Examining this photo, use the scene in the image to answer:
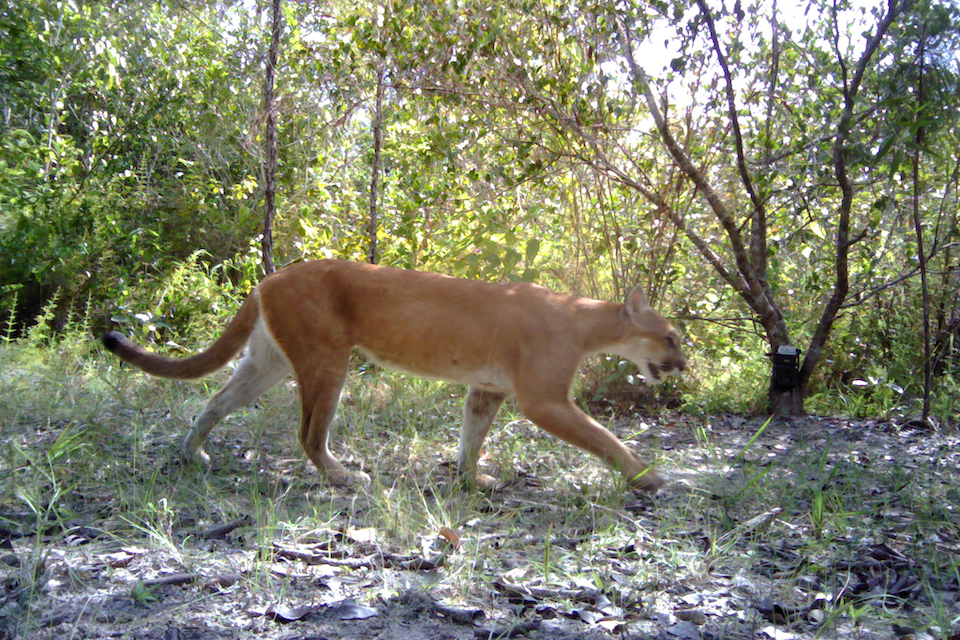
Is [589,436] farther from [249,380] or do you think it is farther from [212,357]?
[212,357]

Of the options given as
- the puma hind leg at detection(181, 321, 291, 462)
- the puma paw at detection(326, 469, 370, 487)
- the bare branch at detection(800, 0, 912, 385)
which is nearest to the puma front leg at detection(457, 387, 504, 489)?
the puma paw at detection(326, 469, 370, 487)

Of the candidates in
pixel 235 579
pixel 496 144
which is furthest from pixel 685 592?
pixel 496 144

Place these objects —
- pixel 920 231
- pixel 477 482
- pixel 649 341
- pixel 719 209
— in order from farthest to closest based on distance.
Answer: pixel 719 209 < pixel 920 231 < pixel 649 341 < pixel 477 482

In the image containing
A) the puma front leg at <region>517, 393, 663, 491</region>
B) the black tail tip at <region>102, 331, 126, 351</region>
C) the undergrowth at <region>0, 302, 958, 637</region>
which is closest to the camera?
the undergrowth at <region>0, 302, 958, 637</region>

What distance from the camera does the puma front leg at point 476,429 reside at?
4359 millimetres

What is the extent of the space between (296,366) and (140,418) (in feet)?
3.82

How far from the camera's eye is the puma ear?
4609 millimetres

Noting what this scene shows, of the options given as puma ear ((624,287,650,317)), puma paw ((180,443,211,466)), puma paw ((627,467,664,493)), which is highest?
puma ear ((624,287,650,317))

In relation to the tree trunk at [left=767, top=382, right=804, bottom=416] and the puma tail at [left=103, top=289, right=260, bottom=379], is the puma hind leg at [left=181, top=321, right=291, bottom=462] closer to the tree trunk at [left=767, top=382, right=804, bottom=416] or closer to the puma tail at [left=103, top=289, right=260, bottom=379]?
the puma tail at [left=103, top=289, right=260, bottom=379]

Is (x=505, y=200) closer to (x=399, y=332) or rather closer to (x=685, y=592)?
(x=399, y=332)

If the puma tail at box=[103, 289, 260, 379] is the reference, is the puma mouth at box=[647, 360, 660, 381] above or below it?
above

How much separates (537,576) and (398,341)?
74.9 inches

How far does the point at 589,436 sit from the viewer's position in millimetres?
4000

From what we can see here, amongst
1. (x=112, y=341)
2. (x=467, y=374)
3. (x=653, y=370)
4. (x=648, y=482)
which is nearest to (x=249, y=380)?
(x=112, y=341)
